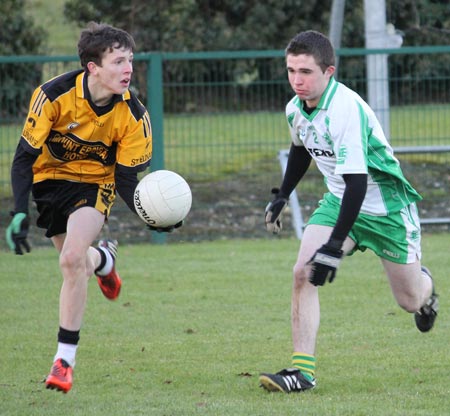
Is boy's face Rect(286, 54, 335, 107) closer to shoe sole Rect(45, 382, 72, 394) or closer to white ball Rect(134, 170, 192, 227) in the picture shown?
white ball Rect(134, 170, 192, 227)

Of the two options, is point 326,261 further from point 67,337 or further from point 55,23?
point 55,23

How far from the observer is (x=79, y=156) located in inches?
263

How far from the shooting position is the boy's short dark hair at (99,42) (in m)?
6.29

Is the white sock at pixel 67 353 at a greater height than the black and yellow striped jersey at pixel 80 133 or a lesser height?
lesser

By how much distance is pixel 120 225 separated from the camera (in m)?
13.6

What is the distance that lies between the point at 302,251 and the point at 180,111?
23.9 ft

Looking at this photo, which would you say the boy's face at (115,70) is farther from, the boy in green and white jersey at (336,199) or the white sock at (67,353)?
the white sock at (67,353)

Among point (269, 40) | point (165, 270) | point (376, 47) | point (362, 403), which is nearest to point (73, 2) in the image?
point (269, 40)

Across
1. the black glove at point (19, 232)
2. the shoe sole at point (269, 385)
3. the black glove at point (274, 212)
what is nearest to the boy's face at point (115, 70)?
the black glove at point (19, 232)

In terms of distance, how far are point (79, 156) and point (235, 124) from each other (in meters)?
6.66

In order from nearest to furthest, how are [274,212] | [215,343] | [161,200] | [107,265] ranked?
[161,200] → [274,212] → [107,265] → [215,343]

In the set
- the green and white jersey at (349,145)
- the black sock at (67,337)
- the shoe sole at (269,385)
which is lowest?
the shoe sole at (269,385)

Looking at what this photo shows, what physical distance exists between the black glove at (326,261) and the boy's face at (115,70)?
4.87 feet

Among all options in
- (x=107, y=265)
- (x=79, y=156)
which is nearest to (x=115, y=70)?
(x=79, y=156)
